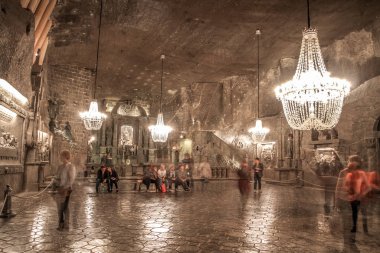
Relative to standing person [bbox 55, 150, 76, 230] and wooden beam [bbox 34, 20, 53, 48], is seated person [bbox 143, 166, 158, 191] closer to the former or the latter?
standing person [bbox 55, 150, 76, 230]

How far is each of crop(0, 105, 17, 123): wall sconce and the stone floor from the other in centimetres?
209

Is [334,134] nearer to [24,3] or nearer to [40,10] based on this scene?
[40,10]

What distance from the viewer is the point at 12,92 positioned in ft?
25.3

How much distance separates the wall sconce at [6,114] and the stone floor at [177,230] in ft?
6.85

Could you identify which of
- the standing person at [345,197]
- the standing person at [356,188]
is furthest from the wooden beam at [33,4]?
the standing person at [356,188]

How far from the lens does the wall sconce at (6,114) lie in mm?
7108

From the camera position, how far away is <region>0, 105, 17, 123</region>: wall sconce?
7108 millimetres

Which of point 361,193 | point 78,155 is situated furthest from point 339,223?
point 78,155

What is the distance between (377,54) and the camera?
10805 mm

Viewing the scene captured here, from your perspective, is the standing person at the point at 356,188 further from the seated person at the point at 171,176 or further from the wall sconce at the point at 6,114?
the wall sconce at the point at 6,114

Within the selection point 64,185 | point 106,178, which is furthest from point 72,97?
point 64,185

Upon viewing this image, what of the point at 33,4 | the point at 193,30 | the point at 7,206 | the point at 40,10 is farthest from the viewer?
the point at 193,30

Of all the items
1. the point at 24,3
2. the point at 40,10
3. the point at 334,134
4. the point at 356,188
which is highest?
the point at 40,10

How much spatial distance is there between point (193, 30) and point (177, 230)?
8.97 m
